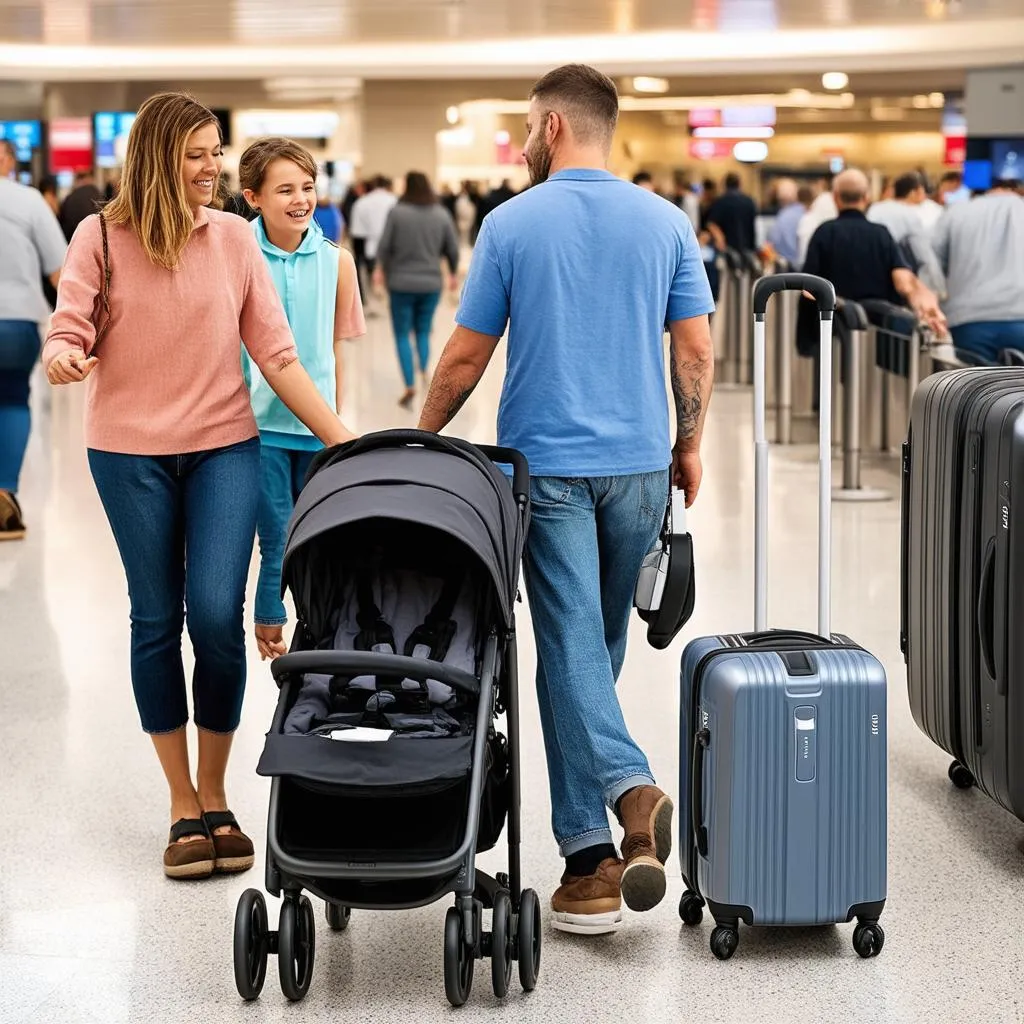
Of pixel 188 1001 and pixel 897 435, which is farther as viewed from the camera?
pixel 897 435

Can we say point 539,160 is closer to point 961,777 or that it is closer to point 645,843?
point 645,843

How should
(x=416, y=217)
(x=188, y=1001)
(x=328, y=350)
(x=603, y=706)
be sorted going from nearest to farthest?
(x=188, y=1001) < (x=603, y=706) < (x=328, y=350) < (x=416, y=217)

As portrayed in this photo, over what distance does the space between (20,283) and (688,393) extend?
4594 mm

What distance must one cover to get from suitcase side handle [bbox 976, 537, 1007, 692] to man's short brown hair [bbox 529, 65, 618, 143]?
131cm

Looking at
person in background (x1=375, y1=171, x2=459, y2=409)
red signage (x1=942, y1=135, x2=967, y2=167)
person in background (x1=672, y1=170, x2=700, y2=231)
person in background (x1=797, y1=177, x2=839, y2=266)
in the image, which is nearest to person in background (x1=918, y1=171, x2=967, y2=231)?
person in background (x1=797, y1=177, x2=839, y2=266)

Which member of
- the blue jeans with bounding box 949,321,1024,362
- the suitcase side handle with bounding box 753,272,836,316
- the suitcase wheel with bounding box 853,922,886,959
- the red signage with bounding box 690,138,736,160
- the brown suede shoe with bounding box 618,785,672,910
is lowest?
the suitcase wheel with bounding box 853,922,886,959

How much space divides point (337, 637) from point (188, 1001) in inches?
29.0

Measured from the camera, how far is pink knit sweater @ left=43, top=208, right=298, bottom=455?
3.62m

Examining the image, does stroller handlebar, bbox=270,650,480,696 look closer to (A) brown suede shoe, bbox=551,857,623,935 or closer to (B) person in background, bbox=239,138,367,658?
(A) brown suede shoe, bbox=551,857,623,935

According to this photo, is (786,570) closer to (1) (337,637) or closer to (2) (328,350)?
(2) (328,350)

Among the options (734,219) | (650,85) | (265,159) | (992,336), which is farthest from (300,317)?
(650,85)

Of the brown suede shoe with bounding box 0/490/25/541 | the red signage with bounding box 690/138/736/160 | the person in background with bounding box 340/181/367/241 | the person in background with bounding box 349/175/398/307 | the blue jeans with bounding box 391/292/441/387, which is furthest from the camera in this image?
the red signage with bounding box 690/138/736/160

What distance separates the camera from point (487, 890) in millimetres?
3336

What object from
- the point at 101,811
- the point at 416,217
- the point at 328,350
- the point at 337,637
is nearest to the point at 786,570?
the point at 328,350
